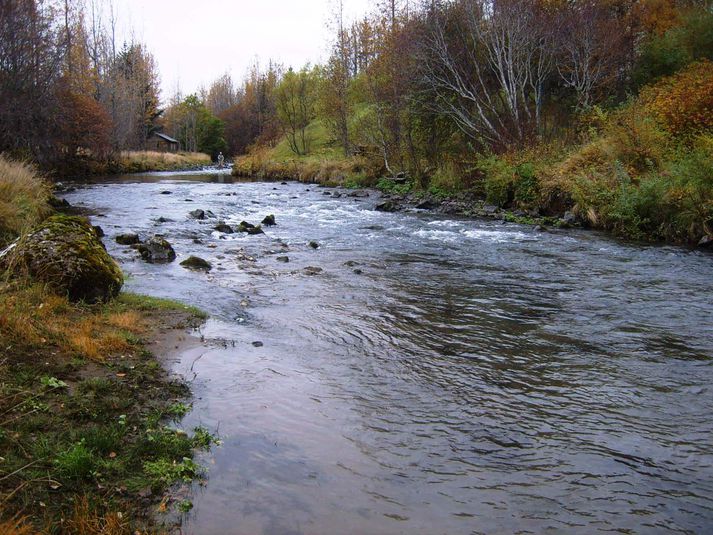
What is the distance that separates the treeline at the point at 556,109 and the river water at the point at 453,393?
12.3ft

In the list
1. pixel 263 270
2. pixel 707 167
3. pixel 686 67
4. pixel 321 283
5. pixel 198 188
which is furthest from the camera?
pixel 198 188

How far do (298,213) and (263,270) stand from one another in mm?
10079

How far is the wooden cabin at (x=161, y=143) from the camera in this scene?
7469 cm

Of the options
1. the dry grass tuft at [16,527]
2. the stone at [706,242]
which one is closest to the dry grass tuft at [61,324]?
the dry grass tuft at [16,527]

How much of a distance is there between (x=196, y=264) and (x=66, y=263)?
13.5ft

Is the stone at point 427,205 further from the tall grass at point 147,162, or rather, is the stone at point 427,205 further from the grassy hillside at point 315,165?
the tall grass at point 147,162

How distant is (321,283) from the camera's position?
35.1ft

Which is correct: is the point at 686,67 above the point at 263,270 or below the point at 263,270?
above

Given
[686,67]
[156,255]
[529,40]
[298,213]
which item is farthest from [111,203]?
[686,67]

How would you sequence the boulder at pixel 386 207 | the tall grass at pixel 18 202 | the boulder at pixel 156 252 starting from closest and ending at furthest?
the tall grass at pixel 18 202 → the boulder at pixel 156 252 → the boulder at pixel 386 207

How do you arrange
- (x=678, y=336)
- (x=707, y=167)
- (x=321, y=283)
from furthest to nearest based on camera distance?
1. (x=707, y=167)
2. (x=321, y=283)
3. (x=678, y=336)

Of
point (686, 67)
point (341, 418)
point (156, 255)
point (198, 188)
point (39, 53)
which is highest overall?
point (39, 53)

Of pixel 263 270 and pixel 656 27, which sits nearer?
pixel 263 270

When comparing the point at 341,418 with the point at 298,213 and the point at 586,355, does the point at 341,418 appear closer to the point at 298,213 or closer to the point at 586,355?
the point at 586,355
